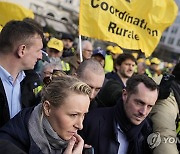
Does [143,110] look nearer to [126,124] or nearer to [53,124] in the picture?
[126,124]

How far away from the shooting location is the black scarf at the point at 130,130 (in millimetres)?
2039

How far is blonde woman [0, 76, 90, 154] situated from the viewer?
145 cm

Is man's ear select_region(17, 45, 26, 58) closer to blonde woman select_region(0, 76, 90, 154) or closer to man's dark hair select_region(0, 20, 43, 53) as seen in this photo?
man's dark hair select_region(0, 20, 43, 53)

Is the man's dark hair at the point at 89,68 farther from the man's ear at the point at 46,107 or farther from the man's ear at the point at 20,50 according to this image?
the man's ear at the point at 46,107

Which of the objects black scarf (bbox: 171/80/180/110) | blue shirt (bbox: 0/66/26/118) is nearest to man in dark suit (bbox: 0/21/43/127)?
blue shirt (bbox: 0/66/26/118)

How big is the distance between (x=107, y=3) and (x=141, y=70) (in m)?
2.99

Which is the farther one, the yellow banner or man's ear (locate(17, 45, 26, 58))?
the yellow banner

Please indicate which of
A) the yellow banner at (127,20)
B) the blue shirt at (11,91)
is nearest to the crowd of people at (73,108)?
the blue shirt at (11,91)

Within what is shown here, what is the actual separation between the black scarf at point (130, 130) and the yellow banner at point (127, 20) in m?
1.51

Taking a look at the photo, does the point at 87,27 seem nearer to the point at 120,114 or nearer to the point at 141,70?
the point at 120,114

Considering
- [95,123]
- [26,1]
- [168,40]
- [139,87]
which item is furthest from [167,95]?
[168,40]

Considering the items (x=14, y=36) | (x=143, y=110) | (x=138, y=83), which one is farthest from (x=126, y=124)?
(x=14, y=36)

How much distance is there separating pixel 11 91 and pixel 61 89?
0.58 metres

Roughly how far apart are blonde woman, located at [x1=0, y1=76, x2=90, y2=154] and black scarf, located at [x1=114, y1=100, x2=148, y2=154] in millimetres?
583
